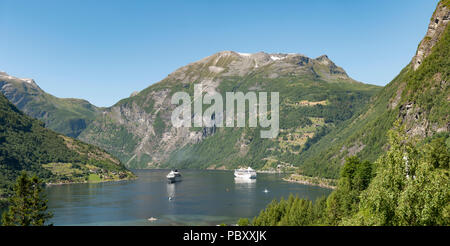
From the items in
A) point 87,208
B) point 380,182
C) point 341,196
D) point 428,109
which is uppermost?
point 428,109

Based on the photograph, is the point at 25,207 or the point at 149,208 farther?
the point at 149,208

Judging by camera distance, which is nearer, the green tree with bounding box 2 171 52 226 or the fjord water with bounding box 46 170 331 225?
the green tree with bounding box 2 171 52 226

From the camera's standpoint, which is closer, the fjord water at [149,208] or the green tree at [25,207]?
the green tree at [25,207]

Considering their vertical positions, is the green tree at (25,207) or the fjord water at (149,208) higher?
the green tree at (25,207)

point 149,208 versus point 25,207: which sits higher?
point 25,207

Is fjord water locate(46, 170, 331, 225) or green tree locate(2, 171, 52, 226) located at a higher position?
green tree locate(2, 171, 52, 226)
